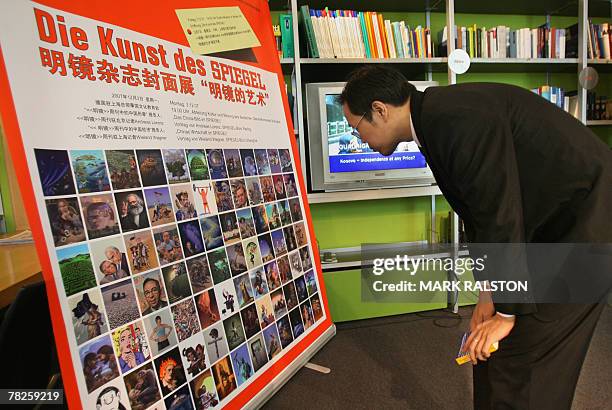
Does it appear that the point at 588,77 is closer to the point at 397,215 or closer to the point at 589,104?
the point at 589,104

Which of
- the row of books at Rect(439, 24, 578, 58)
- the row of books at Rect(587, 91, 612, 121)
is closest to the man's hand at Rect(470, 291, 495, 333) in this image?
the row of books at Rect(439, 24, 578, 58)

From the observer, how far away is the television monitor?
8.00ft

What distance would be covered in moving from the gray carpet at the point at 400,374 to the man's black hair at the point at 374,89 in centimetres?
136

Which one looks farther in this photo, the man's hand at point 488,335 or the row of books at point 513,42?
the row of books at point 513,42

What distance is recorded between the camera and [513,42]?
266cm

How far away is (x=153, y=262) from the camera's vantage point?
112cm

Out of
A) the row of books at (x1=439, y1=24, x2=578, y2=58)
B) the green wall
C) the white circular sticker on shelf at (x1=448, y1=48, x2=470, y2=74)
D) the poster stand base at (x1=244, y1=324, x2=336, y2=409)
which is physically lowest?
the poster stand base at (x1=244, y1=324, x2=336, y2=409)

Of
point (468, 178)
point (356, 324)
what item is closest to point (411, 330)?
point (356, 324)

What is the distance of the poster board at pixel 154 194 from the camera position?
90cm

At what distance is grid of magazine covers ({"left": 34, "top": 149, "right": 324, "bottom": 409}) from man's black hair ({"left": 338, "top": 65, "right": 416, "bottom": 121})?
548mm

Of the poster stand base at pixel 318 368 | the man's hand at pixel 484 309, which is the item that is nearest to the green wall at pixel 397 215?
the poster stand base at pixel 318 368

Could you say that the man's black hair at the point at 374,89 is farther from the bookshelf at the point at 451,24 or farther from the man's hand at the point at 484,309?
the bookshelf at the point at 451,24

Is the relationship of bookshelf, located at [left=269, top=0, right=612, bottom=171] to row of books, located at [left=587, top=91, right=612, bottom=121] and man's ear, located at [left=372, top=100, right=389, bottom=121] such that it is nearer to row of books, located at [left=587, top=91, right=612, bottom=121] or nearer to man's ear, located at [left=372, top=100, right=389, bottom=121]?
row of books, located at [left=587, top=91, right=612, bottom=121]

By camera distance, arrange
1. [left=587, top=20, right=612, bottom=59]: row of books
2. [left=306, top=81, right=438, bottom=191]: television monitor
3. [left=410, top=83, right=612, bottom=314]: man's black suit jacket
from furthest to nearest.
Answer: [left=587, top=20, right=612, bottom=59]: row of books, [left=306, top=81, right=438, bottom=191]: television monitor, [left=410, top=83, right=612, bottom=314]: man's black suit jacket
